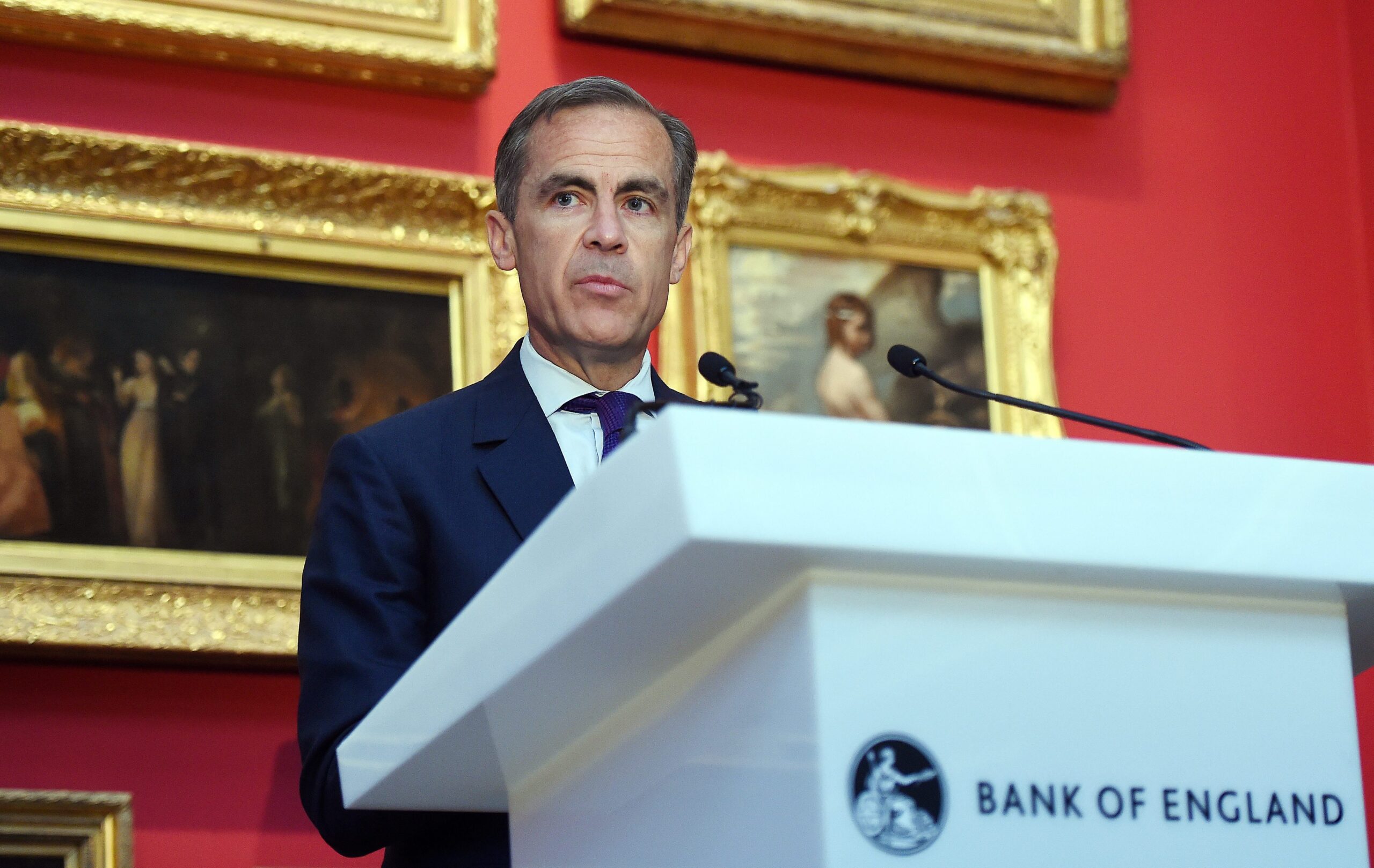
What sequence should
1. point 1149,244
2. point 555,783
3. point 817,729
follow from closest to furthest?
point 817,729, point 555,783, point 1149,244

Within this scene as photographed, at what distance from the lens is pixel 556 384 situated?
2727 mm

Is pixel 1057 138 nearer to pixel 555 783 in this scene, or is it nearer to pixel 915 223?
pixel 915 223

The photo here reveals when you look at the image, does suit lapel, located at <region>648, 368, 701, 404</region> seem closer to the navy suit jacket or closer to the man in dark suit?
the man in dark suit

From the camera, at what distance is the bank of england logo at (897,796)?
1.29 meters

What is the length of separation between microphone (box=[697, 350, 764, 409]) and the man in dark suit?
33cm

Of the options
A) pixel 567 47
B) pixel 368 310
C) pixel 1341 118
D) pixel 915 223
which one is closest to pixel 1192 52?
pixel 1341 118

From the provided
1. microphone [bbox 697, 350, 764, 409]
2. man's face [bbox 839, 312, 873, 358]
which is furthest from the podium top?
man's face [bbox 839, 312, 873, 358]

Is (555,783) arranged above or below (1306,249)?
below

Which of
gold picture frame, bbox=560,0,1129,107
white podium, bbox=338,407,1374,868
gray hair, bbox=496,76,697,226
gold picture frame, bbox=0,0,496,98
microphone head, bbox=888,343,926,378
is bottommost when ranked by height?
white podium, bbox=338,407,1374,868

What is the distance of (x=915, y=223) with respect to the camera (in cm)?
468

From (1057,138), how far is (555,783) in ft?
12.0

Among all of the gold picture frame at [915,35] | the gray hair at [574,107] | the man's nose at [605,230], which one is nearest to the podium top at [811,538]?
the man's nose at [605,230]

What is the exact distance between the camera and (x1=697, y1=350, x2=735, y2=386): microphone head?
2.05 meters

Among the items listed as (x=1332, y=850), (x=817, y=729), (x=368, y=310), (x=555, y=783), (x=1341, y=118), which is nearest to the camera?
(x=817, y=729)
